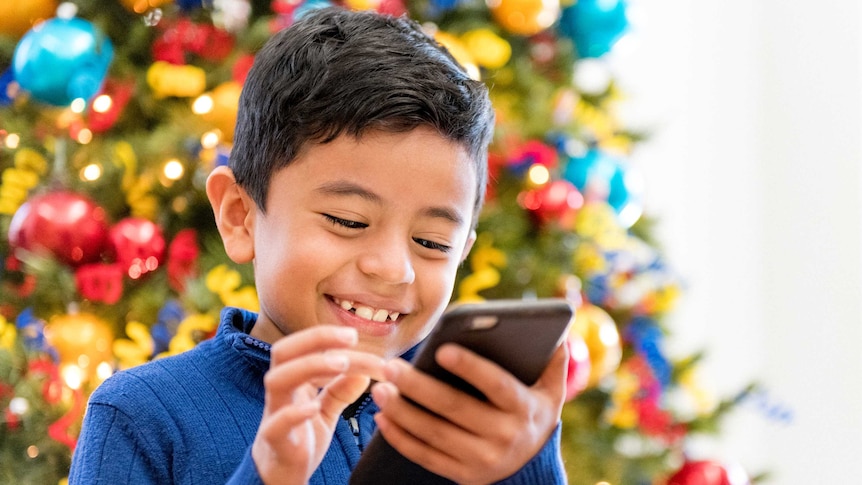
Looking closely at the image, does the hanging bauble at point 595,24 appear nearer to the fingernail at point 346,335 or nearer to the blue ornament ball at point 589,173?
the blue ornament ball at point 589,173

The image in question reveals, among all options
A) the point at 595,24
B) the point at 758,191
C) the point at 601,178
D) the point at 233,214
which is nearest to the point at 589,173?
the point at 601,178

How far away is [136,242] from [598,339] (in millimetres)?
796

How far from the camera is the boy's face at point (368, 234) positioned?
902 mm

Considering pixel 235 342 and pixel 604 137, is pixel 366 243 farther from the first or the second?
pixel 604 137

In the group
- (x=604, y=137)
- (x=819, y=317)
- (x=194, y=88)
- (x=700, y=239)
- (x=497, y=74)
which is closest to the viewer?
(x=194, y=88)

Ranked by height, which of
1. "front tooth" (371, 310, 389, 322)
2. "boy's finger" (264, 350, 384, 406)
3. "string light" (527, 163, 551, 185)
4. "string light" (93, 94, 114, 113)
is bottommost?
"string light" (527, 163, 551, 185)

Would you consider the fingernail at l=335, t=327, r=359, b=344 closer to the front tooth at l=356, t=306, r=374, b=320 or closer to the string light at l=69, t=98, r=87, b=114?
the front tooth at l=356, t=306, r=374, b=320

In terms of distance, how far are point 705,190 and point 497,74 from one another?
111 cm

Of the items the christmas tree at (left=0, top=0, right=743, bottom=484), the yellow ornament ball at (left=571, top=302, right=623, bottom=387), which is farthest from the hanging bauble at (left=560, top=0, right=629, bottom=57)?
the yellow ornament ball at (left=571, top=302, right=623, bottom=387)

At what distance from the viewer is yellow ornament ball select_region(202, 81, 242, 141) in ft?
5.26

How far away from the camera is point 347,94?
0.95 meters

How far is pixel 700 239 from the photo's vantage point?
2.75 m

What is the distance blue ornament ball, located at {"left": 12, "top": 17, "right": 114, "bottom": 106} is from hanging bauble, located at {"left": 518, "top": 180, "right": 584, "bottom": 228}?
0.76 m

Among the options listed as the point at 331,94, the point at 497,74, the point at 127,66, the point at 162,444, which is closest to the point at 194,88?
the point at 127,66
